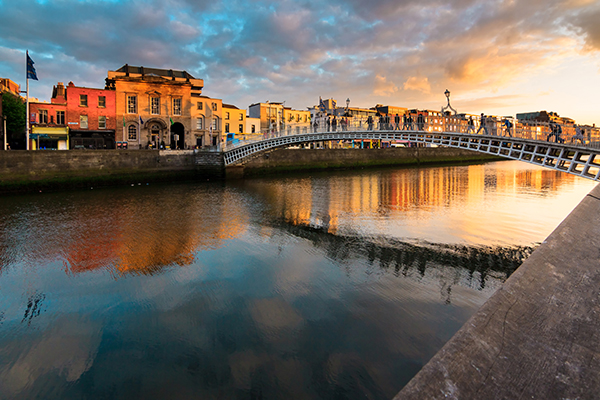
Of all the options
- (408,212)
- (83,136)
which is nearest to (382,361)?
(408,212)

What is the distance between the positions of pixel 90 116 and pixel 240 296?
32858 mm

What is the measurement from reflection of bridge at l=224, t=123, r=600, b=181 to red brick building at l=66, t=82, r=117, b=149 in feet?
42.4

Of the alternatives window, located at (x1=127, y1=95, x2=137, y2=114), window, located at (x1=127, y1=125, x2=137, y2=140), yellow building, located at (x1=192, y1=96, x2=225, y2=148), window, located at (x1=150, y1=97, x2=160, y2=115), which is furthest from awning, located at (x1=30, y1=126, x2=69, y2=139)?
yellow building, located at (x1=192, y1=96, x2=225, y2=148)

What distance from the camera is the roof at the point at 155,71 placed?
3584cm

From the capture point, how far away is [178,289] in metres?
7.60

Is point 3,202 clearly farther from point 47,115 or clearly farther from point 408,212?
point 408,212

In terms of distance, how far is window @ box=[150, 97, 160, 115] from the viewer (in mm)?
34694

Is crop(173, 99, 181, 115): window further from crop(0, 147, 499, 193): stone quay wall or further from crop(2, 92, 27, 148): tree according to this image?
crop(2, 92, 27, 148): tree

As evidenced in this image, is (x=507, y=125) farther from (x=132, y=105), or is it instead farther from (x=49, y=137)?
(x=49, y=137)

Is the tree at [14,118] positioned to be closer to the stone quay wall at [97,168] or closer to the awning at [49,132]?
the awning at [49,132]

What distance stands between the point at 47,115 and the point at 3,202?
17.4 meters

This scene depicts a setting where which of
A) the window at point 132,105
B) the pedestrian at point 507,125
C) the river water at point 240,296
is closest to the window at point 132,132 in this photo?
the window at point 132,105

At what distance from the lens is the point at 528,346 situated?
224cm

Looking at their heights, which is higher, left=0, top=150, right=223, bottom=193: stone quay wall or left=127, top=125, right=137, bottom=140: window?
left=127, top=125, right=137, bottom=140: window
